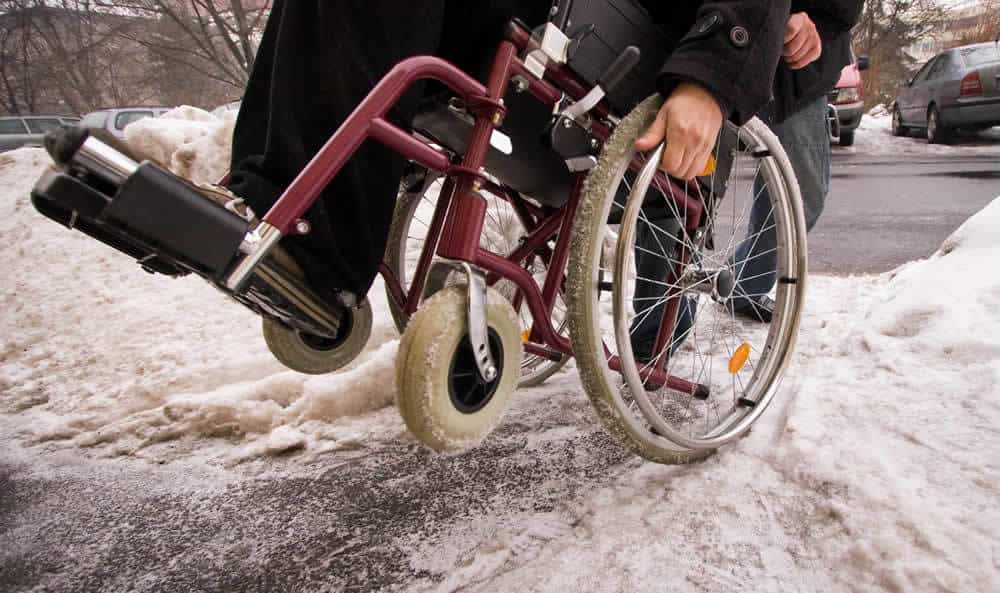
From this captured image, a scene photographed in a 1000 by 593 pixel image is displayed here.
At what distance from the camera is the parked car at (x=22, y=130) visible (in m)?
13.1

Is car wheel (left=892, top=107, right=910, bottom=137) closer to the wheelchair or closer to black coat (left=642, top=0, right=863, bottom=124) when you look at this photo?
the wheelchair

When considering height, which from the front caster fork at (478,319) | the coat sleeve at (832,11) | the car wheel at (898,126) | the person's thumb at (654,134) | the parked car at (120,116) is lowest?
the front caster fork at (478,319)

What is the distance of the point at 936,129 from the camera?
9.61 metres

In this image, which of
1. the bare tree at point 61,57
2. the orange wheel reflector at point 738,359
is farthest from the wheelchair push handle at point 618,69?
the bare tree at point 61,57

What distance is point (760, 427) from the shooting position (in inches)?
61.2

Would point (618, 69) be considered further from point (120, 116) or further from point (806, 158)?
point (120, 116)

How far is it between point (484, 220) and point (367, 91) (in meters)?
0.35

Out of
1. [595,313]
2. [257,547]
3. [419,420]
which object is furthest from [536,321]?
[257,547]

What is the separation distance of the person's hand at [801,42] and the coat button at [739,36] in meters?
0.27

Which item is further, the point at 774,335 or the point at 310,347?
the point at 774,335

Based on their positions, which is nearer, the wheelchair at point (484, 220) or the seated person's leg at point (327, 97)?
the wheelchair at point (484, 220)

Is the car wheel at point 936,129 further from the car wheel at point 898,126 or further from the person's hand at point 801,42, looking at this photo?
the person's hand at point 801,42

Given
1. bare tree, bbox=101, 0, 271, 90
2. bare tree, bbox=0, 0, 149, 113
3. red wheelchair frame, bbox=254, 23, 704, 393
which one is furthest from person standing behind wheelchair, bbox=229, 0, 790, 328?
bare tree, bbox=0, 0, 149, 113

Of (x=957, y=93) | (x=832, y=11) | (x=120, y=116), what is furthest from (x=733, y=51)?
(x=120, y=116)
